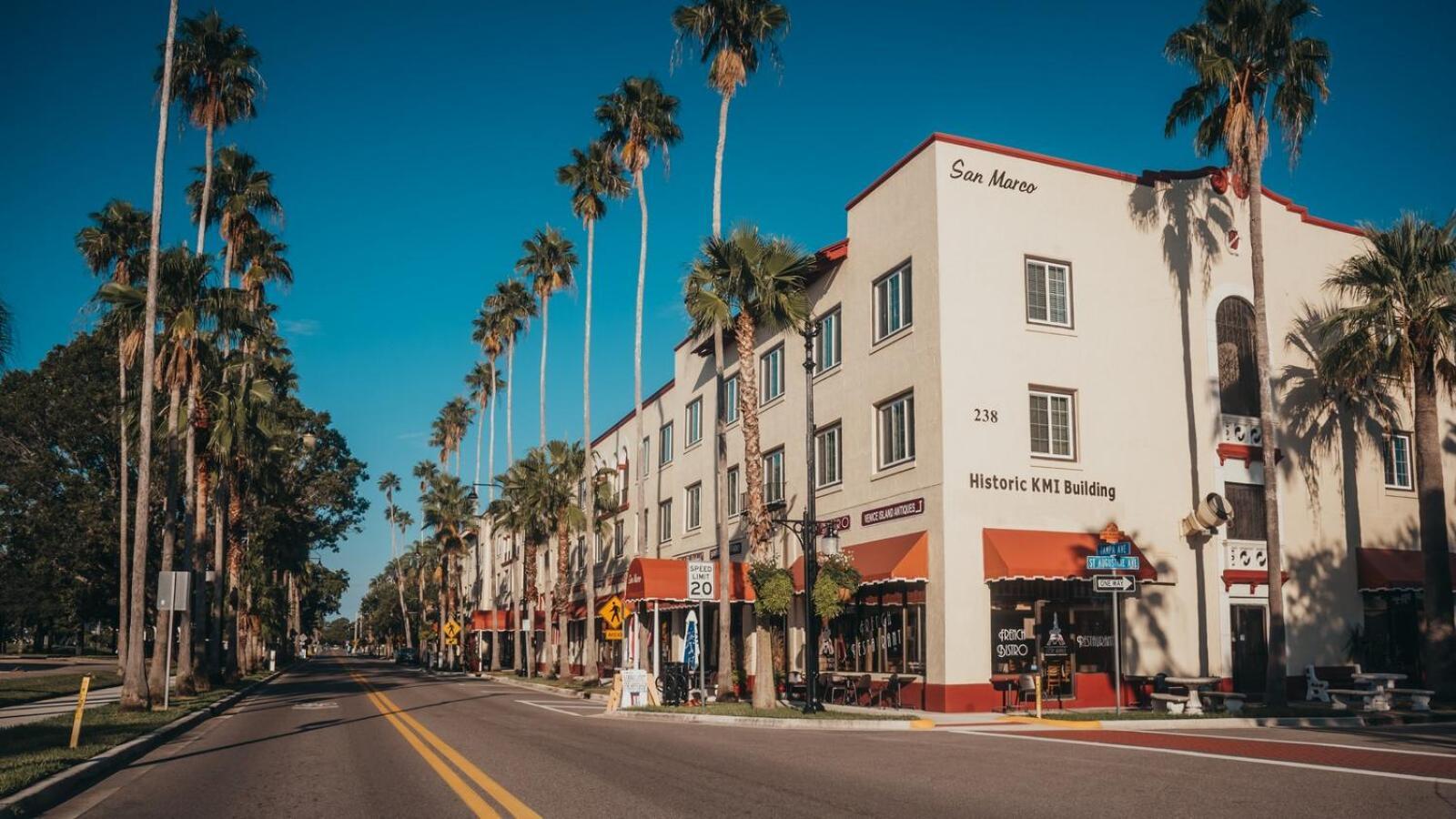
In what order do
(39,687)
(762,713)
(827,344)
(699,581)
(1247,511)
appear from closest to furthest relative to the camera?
(762,713), (699,581), (1247,511), (827,344), (39,687)

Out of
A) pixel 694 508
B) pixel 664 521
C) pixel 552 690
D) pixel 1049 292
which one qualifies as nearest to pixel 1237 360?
pixel 1049 292

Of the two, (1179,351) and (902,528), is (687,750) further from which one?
(1179,351)

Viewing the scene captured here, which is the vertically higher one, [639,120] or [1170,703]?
[639,120]

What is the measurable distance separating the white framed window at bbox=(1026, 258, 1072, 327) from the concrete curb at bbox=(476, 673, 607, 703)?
1791 centimetres

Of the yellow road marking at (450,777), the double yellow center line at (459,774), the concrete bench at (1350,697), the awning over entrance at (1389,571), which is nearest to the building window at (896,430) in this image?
the concrete bench at (1350,697)

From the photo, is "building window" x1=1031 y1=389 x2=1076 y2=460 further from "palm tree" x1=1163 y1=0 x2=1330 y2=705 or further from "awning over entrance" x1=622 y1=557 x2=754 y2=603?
"awning over entrance" x1=622 y1=557 x2=754 y2=603

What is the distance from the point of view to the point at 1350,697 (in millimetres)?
26516

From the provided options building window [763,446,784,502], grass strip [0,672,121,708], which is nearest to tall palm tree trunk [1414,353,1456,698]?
building window [763,446,784,502]

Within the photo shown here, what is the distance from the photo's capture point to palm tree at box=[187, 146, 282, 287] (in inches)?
1464

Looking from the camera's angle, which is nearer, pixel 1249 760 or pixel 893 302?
pixel 1249 760

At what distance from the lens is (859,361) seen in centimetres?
3005

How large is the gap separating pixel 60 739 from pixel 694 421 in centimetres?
2966

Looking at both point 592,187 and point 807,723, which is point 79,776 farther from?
point 592,187

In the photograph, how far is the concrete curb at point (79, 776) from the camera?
416 inches
